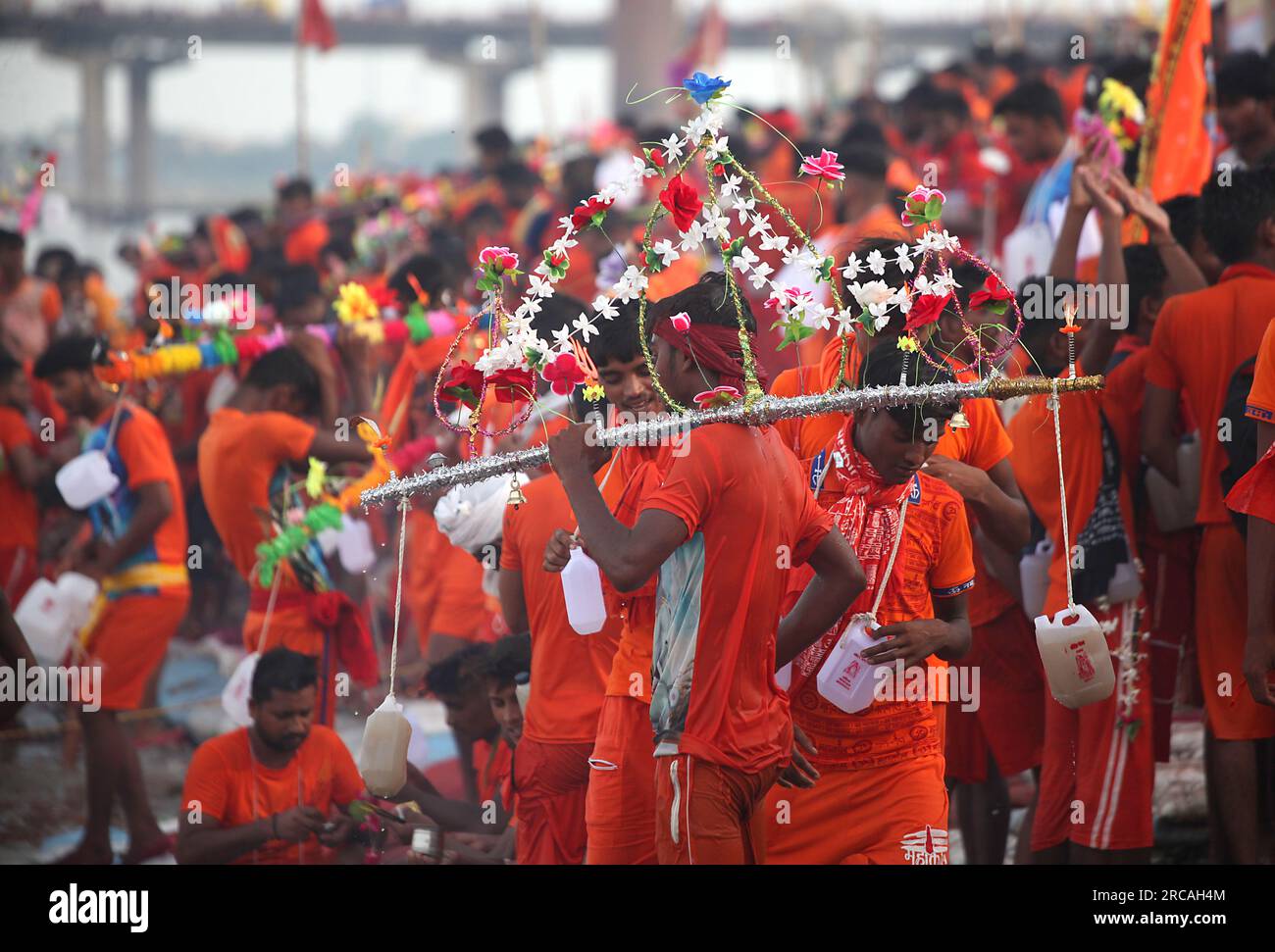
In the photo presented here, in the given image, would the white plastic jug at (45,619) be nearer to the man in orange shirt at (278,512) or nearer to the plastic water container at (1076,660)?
the man in orange shirt at (278,512)

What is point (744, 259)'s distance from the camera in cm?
366

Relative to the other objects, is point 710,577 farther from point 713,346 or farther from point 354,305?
point 354,305

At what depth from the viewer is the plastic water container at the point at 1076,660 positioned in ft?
12.3

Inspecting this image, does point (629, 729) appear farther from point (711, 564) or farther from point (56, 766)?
point (56, 766)

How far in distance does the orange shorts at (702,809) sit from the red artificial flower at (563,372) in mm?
859

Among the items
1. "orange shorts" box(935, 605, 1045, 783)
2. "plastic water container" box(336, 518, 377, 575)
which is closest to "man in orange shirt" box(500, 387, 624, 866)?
"orange shorts" box(935, 605, 1045, 783)

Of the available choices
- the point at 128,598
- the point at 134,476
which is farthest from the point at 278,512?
the point at 128,598

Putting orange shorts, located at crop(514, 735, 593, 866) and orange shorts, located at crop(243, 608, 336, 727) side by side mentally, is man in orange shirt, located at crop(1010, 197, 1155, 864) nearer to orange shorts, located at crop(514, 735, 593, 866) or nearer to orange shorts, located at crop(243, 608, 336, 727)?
orange shorts, located at crop(514, 735, 593, 866)

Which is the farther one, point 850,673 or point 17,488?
point 17,488

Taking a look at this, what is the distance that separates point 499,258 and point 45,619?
10.9 ft

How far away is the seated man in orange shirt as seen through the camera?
17.2ft
